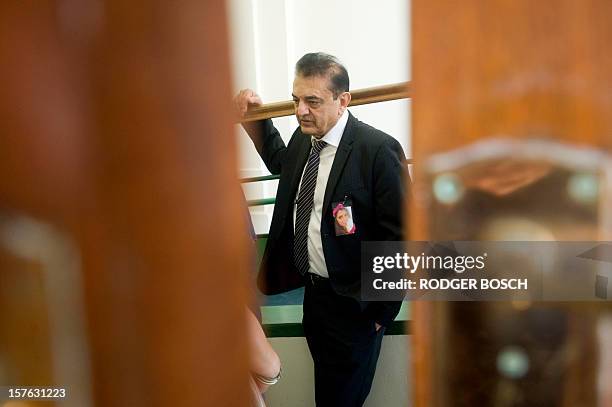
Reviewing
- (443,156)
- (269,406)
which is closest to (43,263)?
(443,156)

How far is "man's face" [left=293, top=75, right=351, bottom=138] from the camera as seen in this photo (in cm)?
73

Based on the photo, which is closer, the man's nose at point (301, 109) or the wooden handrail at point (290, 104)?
the wooden handrail at point (290, 104)

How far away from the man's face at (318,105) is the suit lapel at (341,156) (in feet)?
0.10

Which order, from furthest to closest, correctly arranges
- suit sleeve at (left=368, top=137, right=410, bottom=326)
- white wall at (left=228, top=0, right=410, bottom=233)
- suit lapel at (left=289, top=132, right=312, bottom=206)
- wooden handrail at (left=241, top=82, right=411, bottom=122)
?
1. suit lapel at (left=289, top=132, right=312, bottom=206)
2. suit sleeve at (left=368, top=137, right=410, bottom=326)
3. wooden handrail at (left=241, top=82, right=411, bottom=122)
4. white wall at (left=228, top=0, right=410, bottom=233)

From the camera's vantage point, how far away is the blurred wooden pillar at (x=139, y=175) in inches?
8.0

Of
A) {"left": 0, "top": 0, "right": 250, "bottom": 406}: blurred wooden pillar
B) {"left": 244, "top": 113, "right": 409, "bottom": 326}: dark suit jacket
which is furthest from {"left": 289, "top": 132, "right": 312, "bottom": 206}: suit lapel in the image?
{"left": 0, "top": 0, "right": 250, "bottom": 406}: blurred wooden pillar

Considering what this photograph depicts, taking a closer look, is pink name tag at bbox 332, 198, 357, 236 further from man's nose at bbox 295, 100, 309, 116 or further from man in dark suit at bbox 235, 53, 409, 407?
man's nose at bbox 295, 100, 309, 116

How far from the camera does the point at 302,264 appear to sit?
860 millimetres

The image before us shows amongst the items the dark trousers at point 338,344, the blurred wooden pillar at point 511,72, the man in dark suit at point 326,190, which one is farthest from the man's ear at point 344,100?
the blurred wooden pillar at point 511,72

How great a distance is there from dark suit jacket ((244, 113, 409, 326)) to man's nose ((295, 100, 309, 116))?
4 cm

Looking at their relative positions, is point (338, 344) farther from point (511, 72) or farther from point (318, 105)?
point (511, 72)

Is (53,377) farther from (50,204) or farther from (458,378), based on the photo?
(458,378)

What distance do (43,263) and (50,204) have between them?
0.03 metres

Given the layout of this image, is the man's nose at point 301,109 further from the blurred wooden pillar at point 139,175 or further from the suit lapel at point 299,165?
the blurred wooden pillar at point 139,175
